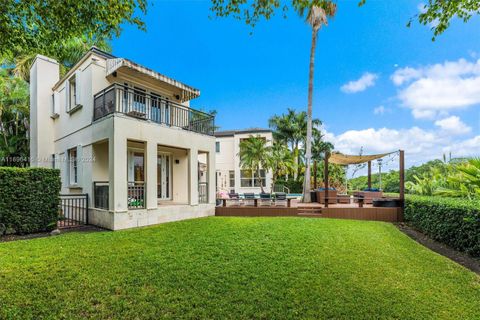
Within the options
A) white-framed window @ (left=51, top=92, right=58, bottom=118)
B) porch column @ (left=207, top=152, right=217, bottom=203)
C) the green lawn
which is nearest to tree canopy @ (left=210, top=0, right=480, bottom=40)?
the green lawn

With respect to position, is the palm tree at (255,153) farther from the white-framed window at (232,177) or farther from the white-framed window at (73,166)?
the white-framed window at (73,166)

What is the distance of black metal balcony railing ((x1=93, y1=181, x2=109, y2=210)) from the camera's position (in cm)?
977

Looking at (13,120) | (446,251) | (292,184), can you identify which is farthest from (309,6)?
(292,184)

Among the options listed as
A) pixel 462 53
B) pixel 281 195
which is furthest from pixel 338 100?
pixel 281 195

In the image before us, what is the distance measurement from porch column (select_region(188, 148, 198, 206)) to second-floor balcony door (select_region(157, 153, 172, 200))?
6.88ft

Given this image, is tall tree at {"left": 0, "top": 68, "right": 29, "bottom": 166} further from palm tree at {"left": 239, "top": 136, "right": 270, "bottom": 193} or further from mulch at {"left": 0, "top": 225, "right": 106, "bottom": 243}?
palm tree at {"left": 239, "top": 136, "right": 270, "bottom": 193}

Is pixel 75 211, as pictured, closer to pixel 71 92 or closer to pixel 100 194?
pixel 100 194

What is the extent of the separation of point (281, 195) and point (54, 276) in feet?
37.5

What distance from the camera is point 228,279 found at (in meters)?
4.78

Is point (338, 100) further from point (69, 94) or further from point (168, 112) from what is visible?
point (69, 94)

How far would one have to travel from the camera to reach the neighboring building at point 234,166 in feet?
93.2

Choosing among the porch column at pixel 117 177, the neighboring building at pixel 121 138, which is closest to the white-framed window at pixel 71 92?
the neighboring building at pixel 121 138

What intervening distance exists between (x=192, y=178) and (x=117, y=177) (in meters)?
3.74

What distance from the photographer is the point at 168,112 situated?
1202 cm
